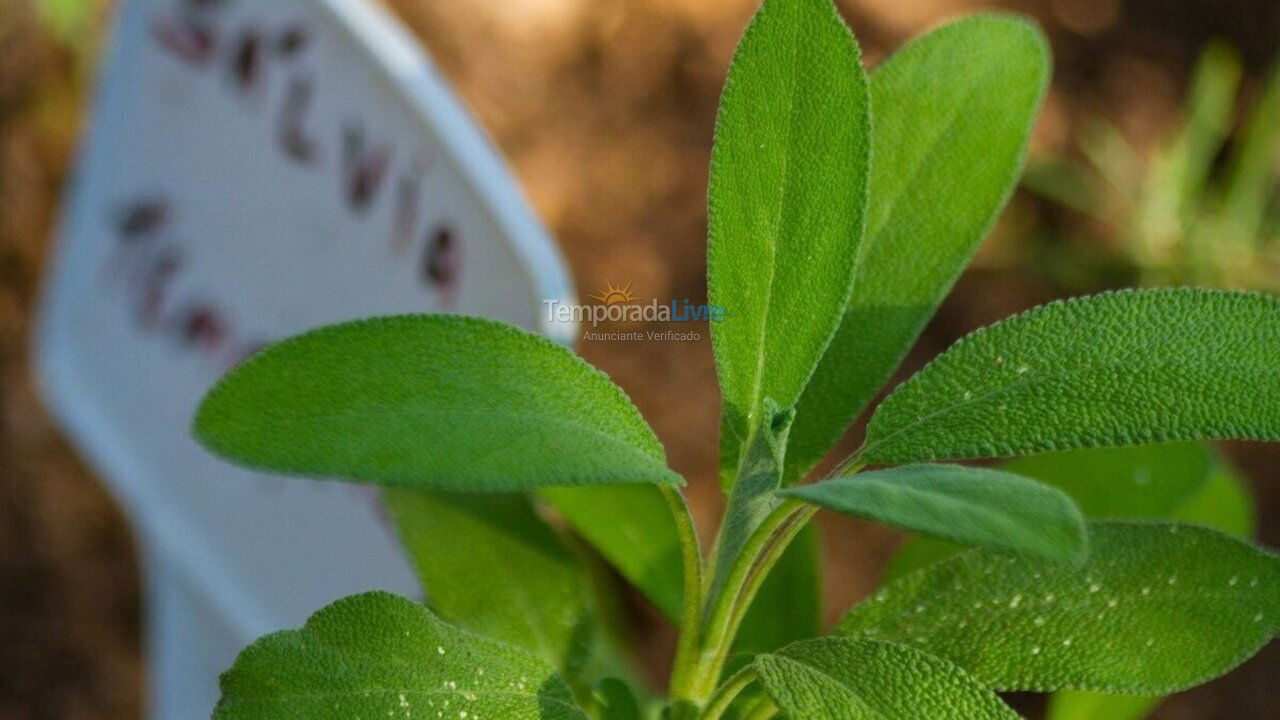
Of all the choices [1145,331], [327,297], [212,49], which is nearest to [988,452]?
[1145,331]

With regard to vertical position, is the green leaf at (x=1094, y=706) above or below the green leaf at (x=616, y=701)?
below

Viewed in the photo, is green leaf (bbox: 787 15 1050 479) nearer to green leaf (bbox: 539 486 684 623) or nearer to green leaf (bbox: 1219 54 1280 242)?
green leaf (bbox: 539 486 684 623)

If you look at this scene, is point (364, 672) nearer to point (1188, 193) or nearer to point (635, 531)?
point (635, 531)

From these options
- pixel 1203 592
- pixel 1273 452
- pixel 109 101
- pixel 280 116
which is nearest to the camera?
pixel 1203 592

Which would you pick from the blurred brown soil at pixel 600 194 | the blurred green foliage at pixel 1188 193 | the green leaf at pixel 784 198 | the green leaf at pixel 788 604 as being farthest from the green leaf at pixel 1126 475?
the blurred green foliage at pixel 1188 193

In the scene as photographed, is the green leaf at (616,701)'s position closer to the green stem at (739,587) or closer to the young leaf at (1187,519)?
the green stem at (739,587)

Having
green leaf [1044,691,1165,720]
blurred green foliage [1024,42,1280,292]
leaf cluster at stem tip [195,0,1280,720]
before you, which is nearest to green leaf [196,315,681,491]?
leaf cluster at stem tip [195,0,1280,720]

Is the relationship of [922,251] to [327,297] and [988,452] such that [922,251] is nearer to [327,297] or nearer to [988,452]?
[988,452]
